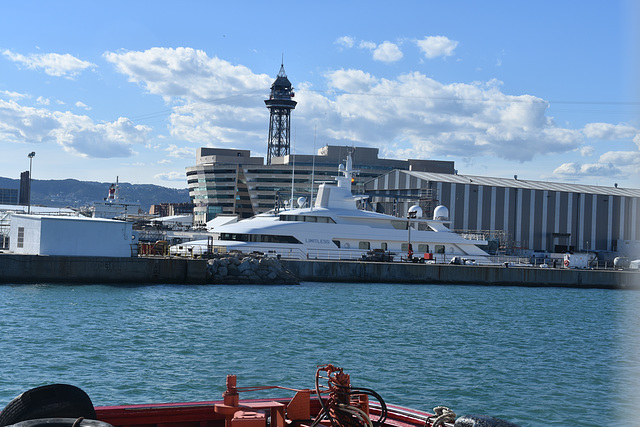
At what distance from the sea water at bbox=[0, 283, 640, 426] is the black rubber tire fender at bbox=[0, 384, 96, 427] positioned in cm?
661

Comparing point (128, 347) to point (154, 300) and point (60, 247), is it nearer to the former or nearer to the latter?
point (154, 300)

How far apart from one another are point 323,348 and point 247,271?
21.2 metres

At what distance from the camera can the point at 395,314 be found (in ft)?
96.3

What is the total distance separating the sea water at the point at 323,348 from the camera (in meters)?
15.5

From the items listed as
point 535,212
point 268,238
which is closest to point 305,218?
point 268,238

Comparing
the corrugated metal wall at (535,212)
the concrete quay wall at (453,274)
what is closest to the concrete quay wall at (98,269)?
the concrete quay wall at (453,274)

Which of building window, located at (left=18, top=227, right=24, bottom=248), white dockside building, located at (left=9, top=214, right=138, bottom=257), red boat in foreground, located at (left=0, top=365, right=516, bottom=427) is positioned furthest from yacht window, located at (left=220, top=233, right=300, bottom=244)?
red boat in foreground, located at (left=0, top=365, right=516, bottom=427)

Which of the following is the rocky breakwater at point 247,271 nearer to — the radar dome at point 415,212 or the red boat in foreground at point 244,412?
the radar dome at point 415,212

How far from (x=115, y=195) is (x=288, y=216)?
30508 mm

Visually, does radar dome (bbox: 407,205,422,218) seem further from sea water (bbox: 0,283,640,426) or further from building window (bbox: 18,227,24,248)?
building window (bbox: 18,227,24,248)

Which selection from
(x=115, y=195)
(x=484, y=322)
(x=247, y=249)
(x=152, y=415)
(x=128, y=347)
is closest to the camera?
(x=152, y=415)

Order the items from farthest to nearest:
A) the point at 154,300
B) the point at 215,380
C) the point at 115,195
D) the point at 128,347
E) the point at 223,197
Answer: the point at 223,197, the point at 115,195, the point at 154,300, the point at 128,347, the point at 215,380

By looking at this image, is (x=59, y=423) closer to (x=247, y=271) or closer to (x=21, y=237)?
(x=247, y=271)

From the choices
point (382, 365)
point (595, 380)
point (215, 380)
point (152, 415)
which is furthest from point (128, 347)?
point (595, 380)
